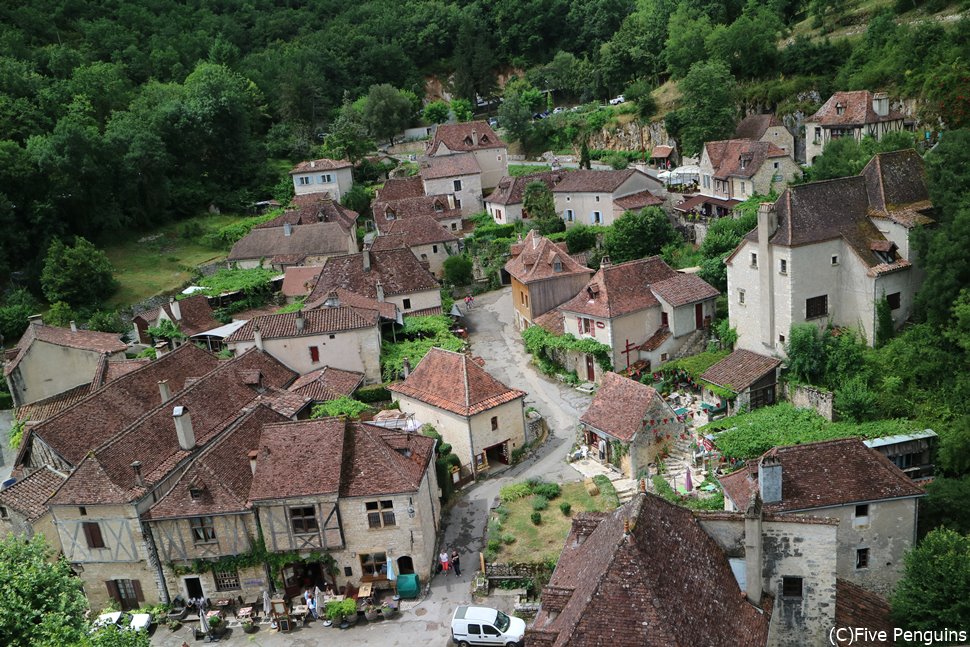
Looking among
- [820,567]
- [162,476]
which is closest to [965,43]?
[820,567]

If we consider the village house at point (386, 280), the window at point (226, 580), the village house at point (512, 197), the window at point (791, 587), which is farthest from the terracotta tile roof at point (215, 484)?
the village house at point (512, 197)

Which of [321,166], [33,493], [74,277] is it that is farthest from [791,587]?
[321,166]

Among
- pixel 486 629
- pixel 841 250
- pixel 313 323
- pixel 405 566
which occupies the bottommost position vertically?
pixel 405 566

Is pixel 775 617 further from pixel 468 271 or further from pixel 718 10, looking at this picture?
pixel 718 10

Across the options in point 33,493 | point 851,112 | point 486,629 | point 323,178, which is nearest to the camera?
point 486,629

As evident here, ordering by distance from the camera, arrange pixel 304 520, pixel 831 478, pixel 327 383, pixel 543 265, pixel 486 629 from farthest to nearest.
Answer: pixel 543 265 → pixel 327 383 → pixel 304 520 → pixel 831 478 → pixel 486 629

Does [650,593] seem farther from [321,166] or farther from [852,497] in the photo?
[321,166]

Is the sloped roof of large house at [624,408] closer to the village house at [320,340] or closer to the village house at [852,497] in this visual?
the village house at [852,497]
